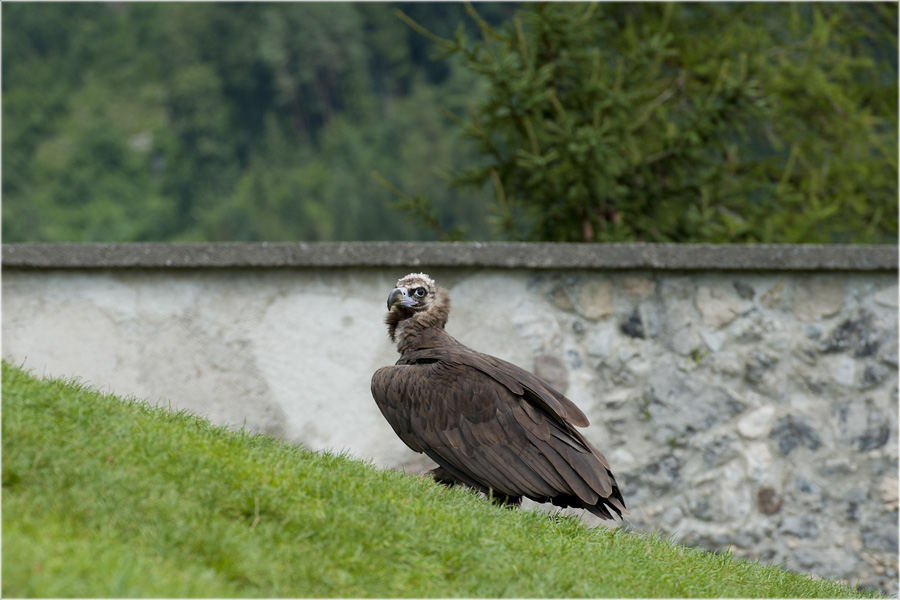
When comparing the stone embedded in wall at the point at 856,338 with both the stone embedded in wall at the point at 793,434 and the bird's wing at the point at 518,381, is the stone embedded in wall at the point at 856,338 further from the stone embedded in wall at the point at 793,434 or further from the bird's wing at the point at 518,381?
the bird's wing at the point at 518,381

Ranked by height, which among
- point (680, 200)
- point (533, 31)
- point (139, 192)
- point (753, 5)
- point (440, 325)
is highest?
point (139, 192)

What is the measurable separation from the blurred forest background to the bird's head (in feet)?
15.4

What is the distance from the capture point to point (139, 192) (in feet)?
281

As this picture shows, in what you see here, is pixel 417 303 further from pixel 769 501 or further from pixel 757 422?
pixel 769 501

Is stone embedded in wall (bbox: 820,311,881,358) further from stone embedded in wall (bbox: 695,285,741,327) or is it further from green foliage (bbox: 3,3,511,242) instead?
green foliage (bbox: 3,3,511,242)

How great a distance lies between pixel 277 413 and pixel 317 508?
3.28 meters

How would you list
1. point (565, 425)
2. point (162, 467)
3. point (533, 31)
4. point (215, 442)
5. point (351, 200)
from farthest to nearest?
1. point (351, 200)
2. point (533, 31)
3. point (565, 425)
4. point (215, 442)
5. point (162, 467)

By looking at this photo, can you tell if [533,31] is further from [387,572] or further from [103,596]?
[103,596]

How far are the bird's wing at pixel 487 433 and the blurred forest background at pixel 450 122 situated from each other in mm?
5456

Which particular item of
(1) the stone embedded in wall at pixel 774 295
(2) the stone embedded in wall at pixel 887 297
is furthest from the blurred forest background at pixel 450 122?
(2) the stone embedded in wall at pixel 887 297

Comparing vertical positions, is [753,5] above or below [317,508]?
above

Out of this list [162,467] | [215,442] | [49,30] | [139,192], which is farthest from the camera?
[49,30]

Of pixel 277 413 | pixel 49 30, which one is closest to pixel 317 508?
pixel 277 413

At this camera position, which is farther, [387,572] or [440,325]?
[440,325]
